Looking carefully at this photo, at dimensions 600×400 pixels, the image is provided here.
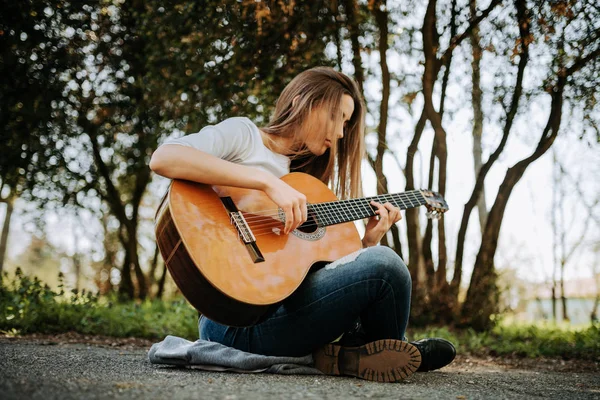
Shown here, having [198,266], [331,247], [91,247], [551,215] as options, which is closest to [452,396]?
[331,247]

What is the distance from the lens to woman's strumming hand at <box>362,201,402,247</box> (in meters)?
2.89

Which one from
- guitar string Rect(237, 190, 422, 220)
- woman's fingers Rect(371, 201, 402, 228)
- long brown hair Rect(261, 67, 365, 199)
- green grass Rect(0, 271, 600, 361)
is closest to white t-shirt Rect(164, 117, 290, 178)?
long brown hair Rect(261, 67, 365, 199)

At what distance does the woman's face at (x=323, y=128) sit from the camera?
112 inches

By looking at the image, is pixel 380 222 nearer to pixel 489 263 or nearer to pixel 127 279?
pixel 489 263

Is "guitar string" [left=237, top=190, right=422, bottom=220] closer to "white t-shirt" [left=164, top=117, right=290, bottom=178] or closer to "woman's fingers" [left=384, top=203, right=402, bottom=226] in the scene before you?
"woman's fingers" [left=384, top=203, right=402, bottom=226]

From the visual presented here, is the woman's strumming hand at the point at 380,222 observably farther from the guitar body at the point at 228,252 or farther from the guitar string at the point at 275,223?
the guitar body at the point at 228,252

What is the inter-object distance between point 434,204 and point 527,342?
8.77ft


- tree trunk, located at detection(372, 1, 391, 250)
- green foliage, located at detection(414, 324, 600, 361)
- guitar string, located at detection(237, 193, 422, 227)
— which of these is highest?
tree trunk, located at detection(372, 1, 391, 250)

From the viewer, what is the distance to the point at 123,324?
4969 millimetres

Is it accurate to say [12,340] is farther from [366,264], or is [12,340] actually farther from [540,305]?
[540,305]

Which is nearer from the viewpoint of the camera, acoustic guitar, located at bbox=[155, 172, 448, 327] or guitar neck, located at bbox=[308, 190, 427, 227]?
acoustic guitar, located at bbox=[155, 172, 448, 327]

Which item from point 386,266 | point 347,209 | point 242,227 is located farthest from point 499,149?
point 242,227

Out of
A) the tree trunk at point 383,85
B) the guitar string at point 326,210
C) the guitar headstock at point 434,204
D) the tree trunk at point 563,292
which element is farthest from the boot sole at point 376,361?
the tree trunk at point 563,292

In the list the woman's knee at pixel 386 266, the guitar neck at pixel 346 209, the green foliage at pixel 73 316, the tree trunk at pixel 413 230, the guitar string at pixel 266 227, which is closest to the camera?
the woman's knee at pixel 386 266
